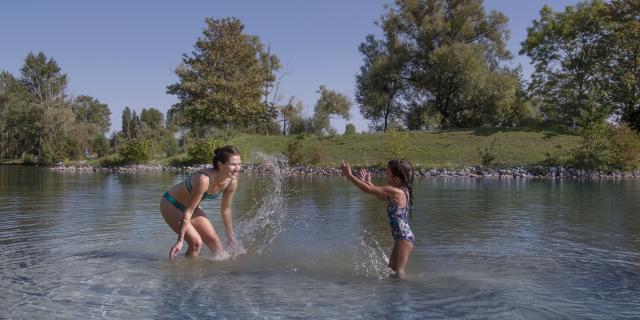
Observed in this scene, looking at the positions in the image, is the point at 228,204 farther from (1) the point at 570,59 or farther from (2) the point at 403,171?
(1) the point at 570,59

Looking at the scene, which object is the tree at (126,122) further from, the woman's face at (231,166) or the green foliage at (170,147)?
the woman's face at (231,166)

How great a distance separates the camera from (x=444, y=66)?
2016 inches

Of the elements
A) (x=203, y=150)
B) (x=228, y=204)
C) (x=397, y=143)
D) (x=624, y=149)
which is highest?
(x=397, y=143)

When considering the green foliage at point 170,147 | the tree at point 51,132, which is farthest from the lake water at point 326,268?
the tree at point 51,132

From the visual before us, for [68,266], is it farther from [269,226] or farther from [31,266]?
[269,226]

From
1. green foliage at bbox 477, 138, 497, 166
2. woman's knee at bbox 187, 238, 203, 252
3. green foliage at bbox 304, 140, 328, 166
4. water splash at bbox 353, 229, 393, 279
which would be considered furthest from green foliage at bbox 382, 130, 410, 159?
woman's knee at bbox 187, 238, 203, 252

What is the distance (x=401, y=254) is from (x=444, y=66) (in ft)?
152

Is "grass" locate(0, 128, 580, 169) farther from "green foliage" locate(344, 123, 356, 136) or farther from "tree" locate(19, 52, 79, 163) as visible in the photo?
"tree" locate(19, 52, 79, 163)

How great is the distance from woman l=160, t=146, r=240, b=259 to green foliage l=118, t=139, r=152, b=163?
44.2 meters

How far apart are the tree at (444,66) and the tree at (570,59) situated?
111 inches

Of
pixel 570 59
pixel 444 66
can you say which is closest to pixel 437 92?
pixel 444 66

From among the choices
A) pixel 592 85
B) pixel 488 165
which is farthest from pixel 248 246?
pixel 592 85

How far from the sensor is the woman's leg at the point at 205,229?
27.0 feet

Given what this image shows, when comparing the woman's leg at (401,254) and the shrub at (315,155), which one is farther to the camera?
the shrub at (315,155)
